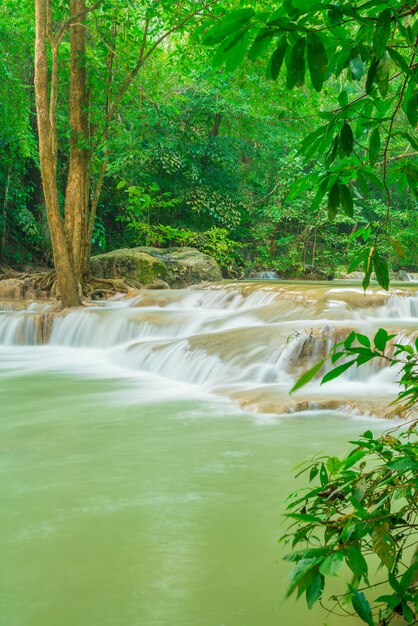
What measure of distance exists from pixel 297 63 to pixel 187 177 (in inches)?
730

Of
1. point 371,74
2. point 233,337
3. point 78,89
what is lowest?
point 233,337

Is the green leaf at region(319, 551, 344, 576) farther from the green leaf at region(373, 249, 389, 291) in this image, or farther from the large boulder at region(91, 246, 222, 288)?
the large boulder at region(91, 246, 222, 288)

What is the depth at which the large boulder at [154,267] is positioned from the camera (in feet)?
51.5

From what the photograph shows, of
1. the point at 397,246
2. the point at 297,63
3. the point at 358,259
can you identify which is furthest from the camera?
the point at 397,246

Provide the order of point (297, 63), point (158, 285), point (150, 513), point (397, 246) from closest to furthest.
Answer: point (297, 63) → point (397, 246) → point (150, 513) → point (158, 285)

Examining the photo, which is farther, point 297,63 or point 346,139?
point 346,139

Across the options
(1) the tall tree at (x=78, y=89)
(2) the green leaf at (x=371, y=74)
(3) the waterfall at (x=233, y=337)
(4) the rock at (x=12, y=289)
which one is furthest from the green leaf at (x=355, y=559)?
(4) the rock at (x=12, y=289)

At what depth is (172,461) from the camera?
407 centimetres

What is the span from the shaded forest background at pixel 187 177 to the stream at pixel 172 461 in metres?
7.12

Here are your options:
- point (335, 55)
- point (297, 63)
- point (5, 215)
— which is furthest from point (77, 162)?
point (297, 63)

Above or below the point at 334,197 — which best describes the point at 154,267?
below

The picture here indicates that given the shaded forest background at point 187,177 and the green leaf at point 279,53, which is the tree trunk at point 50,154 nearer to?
the shaded forest background at point 187,177

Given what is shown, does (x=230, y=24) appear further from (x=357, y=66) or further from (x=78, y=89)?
(x=78, y=89)

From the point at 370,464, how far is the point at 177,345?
4.62m
